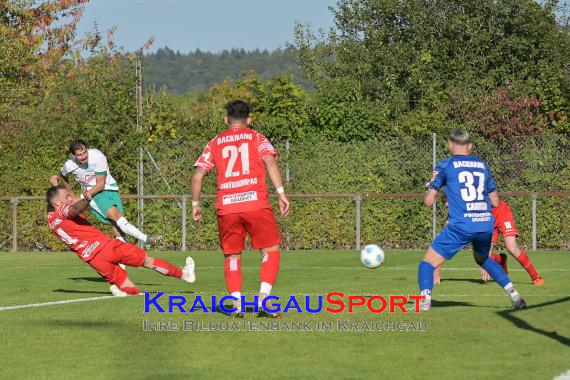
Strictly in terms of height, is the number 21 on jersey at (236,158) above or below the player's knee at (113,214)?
above

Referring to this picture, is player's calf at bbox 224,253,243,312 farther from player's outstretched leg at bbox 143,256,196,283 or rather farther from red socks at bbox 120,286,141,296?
red socks at bbox 120,286,141,296

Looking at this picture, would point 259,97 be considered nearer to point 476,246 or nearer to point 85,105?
point 85,105

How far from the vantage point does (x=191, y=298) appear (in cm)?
1278

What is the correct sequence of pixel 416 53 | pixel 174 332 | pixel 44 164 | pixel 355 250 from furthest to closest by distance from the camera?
pixel 416 53
pixel 44 164
pixel 355 250
pixel 174 332

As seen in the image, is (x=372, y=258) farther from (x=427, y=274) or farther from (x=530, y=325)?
(x=530, y=325)

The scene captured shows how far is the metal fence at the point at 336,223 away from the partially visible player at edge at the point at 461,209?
13831mm

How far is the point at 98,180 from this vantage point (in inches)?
642

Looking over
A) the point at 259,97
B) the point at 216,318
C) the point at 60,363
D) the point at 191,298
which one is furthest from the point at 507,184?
the point at 60,363

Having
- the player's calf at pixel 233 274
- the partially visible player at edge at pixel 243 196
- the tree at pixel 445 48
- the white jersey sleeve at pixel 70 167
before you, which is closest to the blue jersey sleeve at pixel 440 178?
the partially visible player at edge at pixel 243 196

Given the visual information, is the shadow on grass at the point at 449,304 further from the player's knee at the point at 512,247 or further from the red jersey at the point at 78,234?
the red jersey at the point at 78,234

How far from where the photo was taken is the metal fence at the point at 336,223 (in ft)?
84.3

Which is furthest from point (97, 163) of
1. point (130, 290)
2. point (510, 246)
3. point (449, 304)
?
point (449, 304)

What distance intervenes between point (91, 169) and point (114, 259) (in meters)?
3.54

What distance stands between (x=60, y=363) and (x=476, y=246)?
4.62 metres
